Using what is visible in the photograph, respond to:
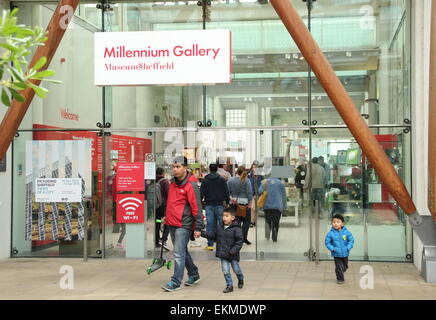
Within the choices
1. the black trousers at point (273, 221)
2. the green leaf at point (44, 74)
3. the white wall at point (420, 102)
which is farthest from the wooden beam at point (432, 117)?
the green leaf at point (44, 74)

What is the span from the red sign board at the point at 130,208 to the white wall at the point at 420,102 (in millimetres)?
4903

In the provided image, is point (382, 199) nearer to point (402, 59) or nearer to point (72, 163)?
point (402, 59)

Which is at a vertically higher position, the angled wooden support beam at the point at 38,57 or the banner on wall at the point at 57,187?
the angled wooden support beam at the point at 38,57

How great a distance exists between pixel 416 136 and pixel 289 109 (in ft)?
7.92

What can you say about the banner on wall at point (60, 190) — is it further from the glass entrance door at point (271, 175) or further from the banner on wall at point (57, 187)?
the glass entrance door at point (271, 175)

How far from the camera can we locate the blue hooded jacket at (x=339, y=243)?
9.76 metres

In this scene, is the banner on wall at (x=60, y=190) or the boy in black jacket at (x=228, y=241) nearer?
the boy in black jacket at (x=228, y=241)

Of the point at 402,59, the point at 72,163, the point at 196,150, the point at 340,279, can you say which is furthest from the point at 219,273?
the point at 402,59

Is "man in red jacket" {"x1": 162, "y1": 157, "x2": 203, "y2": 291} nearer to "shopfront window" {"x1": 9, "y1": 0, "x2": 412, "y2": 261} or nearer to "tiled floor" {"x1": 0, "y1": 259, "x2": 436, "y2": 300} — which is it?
"tiled floor" {"x1": 0, "y1": 259, "x2": 436, "y2": 300}

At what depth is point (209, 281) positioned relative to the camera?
10.0m

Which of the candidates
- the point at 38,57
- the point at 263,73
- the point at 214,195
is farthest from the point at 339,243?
the point at 38,57

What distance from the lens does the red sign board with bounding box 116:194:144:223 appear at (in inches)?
496

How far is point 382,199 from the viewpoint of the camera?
40.0ft

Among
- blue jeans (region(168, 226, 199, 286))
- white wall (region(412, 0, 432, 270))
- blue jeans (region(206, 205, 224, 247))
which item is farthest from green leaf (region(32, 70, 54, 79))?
blue jeans (region(206, 205, 224, 247))
